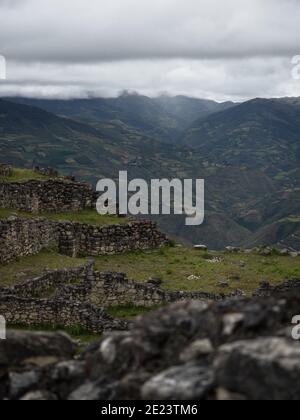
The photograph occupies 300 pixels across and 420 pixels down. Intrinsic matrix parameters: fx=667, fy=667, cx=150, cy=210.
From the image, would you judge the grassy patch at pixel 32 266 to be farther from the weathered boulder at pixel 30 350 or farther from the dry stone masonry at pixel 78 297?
the weathered boulder at pixel 30 350

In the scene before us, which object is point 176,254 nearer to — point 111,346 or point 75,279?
point 75,279

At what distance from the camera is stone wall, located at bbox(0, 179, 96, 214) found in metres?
42.4

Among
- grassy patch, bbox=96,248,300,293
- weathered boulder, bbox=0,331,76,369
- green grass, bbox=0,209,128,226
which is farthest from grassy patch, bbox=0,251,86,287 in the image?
weathered boulder, bbox=0,331,76,369

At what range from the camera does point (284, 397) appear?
934 cm

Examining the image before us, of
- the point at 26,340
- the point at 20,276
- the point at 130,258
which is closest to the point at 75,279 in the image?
the point at 20,276

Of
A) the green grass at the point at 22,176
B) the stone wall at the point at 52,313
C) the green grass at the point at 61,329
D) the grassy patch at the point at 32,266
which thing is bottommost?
the green grass at the point at 61,329

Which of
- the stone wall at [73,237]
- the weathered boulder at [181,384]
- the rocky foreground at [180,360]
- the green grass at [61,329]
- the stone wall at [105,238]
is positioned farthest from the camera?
the stone wall at [105,238]

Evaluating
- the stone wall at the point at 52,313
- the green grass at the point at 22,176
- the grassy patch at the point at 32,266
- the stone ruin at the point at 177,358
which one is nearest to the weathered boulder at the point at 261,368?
the stone ruin at the point at 177,358

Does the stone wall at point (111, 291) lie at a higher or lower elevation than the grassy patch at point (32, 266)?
lower

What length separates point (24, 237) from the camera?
121ft

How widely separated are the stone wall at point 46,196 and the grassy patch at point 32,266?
528 centimetres

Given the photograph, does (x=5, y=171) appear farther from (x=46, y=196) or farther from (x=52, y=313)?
(x=52, y=313)

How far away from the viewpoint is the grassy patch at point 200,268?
35344 millimetres

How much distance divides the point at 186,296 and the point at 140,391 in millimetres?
21458
